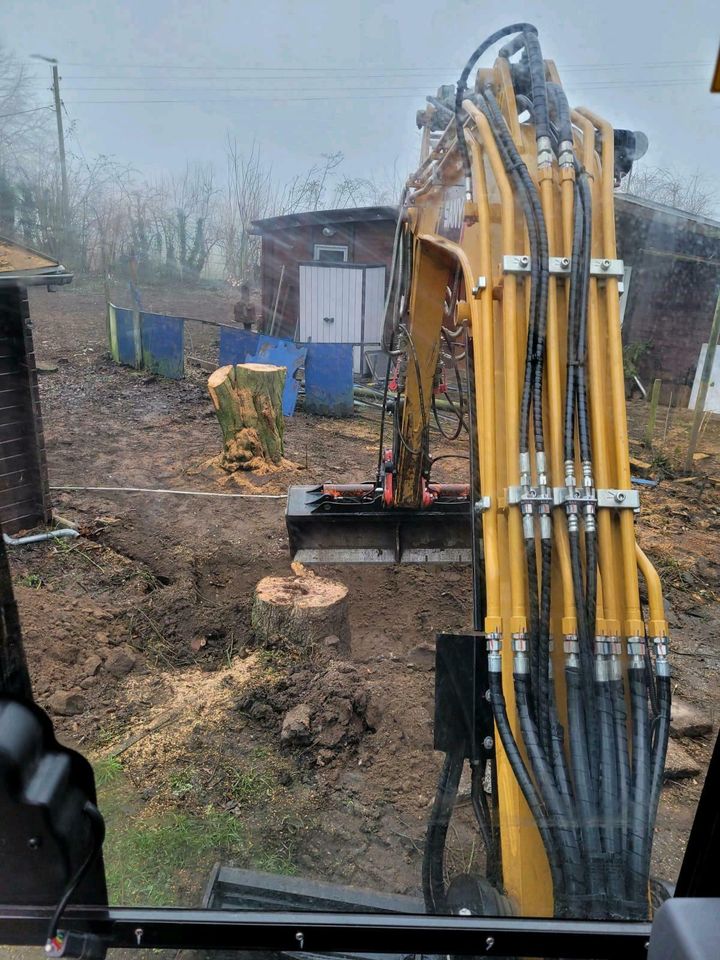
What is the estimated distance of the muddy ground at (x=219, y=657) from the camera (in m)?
1.93

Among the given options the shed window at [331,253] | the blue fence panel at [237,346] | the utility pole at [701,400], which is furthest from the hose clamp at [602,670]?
the shed window at [331,253]

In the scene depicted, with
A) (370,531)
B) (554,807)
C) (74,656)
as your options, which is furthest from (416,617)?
(554,807)

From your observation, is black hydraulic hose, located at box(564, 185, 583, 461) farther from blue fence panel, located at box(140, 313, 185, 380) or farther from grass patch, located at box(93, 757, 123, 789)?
blue fence panel, located at box(140, 313, 185, 380)

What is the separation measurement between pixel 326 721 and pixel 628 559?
5.80 feet

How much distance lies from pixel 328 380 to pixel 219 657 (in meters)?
5.89

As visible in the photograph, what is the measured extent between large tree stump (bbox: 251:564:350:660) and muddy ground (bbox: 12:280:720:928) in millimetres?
85

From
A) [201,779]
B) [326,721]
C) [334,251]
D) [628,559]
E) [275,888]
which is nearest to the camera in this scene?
[275,888]

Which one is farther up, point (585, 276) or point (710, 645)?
point (585, 276)

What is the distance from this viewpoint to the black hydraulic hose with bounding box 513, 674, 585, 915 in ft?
4.03

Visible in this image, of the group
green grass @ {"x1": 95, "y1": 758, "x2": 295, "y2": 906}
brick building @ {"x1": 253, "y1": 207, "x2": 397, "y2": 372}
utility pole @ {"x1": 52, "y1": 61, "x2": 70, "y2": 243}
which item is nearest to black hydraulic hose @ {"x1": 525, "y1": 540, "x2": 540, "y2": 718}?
green grass @ {"x1": 95, "y1": 758, "x2": 295, "y2": 906}

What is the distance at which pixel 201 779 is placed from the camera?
2500mm

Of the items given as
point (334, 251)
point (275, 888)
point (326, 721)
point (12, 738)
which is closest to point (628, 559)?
point (275, 888)

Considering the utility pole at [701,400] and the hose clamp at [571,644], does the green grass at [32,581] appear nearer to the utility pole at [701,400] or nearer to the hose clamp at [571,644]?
the hose clamp at [571,644]

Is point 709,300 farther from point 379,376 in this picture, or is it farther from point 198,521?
point 379,376
